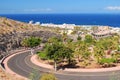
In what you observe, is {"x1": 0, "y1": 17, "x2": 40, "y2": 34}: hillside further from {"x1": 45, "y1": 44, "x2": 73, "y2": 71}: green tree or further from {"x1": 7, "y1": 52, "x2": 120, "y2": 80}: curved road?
{"x1": 45, "y1": 44, "x2": 73, "y2": 71}: green tree

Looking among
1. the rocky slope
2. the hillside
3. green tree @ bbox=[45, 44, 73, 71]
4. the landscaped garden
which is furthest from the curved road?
the hillside

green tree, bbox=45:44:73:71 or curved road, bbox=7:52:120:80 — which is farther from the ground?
green tree, bbox=45:44:73:71

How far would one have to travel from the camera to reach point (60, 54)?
60.1m

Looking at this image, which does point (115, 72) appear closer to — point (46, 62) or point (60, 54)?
point (60, 54)

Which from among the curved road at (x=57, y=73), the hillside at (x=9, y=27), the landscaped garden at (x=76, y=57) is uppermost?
the hillside at (x=9, y=27)

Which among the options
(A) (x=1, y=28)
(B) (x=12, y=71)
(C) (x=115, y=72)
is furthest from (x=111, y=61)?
(A) (x=1, y=28)

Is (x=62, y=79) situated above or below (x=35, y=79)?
below

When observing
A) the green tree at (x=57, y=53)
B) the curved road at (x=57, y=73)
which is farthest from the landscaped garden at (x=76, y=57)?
the curved road at (x=57, y=73)

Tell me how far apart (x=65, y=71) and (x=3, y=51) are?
3126 cm

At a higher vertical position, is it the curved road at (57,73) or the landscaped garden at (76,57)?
the landscaped garden at (76,57)

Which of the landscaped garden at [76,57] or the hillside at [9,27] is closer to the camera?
the landscaped garden at [76,57]

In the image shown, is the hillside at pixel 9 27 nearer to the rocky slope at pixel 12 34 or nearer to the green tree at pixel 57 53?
the rocky slope at pixel 12 34

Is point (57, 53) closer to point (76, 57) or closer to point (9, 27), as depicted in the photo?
point (76, 57)

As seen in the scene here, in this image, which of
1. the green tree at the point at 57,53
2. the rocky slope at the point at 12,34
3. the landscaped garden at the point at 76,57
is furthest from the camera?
the rocky slope at the point at 12,34
